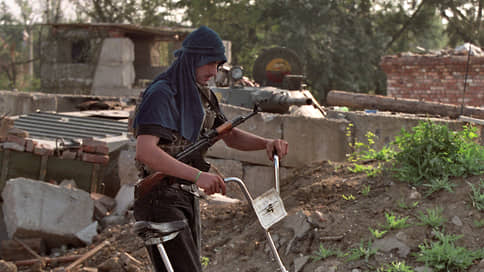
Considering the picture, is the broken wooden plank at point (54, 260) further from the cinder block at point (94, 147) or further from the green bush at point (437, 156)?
the green bush at point (437, 156)

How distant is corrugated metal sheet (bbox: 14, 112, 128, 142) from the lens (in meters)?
8.77

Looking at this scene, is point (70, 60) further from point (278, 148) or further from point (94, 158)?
point (278, 148)

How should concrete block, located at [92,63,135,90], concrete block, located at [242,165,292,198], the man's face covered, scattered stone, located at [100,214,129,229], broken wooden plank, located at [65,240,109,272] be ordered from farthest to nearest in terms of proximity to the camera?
concrete block, located at [92,63,135,90], concrete block, located at [242,165,292,198], scattered stone, located at [100,214,129,229], broken wooden plank, located at [65,240,109,272], the man's face covered

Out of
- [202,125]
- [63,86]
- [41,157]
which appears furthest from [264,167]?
[63,86]

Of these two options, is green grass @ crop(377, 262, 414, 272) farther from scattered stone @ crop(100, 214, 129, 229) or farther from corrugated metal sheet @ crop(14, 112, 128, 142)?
corrugated metal sheet @ crop(14, 112, 128, 142)

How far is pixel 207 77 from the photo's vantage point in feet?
9.68

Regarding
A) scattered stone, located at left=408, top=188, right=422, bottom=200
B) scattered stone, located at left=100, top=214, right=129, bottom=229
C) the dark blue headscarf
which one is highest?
the dark blue headscarf

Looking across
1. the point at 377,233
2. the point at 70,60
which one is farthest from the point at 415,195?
the point at 70,60

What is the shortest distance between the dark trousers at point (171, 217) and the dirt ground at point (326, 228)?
63.1 inches

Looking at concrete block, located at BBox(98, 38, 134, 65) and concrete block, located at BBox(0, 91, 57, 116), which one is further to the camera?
concrete block, located at BBox(98, 38, 134, 65)

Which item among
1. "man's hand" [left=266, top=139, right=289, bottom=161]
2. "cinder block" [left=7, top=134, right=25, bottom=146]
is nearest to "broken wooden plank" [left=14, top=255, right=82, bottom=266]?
"cinder block" [left=7, top=134, right=25, bottom=146]

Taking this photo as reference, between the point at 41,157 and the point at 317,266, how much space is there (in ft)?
15.1

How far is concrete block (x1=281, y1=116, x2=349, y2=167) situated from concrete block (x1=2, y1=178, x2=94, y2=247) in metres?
2.56

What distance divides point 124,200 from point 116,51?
12438mm
